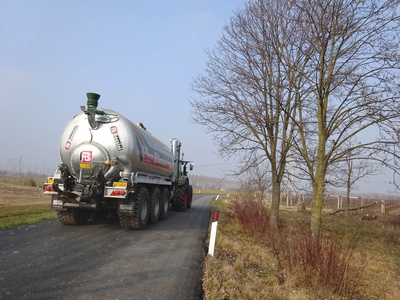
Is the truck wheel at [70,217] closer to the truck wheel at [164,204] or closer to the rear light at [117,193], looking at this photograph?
the rear light at [117,193]

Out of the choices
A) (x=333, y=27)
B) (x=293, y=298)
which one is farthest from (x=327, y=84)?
(x=293, y=298)

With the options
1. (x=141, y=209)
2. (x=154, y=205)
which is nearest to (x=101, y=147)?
(x=141, y=209)

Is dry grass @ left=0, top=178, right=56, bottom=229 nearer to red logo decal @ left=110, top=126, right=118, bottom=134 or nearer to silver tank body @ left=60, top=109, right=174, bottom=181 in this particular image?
silver tank body @ left=60, top=109, right=174, bottom=181

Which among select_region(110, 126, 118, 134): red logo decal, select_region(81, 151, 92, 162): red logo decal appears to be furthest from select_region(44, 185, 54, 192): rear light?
select_region(110, 126, 118, 134): red logo decal

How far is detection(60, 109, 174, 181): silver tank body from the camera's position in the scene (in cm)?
885

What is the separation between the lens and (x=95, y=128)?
9.04 metres

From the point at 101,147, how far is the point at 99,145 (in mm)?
86

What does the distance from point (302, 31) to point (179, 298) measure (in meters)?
6.41

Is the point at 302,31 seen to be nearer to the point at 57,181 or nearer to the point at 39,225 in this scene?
the point at 57,181

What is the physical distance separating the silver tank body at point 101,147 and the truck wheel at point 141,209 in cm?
78

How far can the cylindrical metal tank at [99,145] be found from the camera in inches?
348

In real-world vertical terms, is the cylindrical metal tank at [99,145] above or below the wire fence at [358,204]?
above

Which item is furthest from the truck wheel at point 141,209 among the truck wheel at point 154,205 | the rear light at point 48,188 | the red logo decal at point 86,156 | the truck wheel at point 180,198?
the truck wheel at point 180,198

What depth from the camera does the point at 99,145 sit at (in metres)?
8.91
